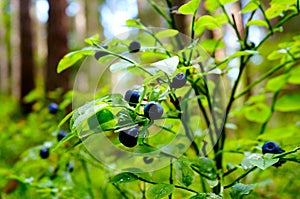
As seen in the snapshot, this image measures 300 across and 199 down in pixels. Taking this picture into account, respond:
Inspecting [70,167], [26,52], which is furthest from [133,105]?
[26,52]

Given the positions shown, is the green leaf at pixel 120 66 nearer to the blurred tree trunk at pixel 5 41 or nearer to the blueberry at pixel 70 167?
the blueberry at pixel 70 167

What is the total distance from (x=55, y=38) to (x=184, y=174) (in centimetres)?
405

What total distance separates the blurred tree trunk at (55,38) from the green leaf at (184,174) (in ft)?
12.3

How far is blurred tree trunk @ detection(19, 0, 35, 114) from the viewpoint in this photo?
274 inches

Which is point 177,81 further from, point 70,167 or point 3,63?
point 3,63

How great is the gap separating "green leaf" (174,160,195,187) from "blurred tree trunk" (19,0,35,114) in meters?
6.66

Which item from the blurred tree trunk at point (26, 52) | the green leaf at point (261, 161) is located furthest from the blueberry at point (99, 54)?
the blurred tree trunk at point (26, 52)

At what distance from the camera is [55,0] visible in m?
4.48

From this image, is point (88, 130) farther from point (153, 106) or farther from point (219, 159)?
point (219, 159)

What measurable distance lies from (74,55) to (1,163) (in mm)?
2222

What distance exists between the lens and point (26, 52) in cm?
710

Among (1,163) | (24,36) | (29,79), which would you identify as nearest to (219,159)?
(1,163)

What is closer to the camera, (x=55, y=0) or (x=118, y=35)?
(x=118, y=35)

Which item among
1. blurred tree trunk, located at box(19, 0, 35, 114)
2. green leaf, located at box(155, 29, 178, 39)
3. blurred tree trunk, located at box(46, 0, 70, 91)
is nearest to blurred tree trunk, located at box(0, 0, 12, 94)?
blurred tree trunk, located at box(19, 0, 35, 114)
